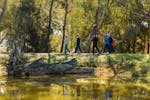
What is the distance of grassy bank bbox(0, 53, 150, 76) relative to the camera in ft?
104

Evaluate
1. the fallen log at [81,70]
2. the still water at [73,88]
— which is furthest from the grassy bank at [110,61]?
the still water at [73,88]

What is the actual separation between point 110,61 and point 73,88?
10.2 metres

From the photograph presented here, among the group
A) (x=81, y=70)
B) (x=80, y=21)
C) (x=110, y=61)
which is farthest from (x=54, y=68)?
(x=80, y=21)

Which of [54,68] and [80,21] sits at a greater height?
[80,21]

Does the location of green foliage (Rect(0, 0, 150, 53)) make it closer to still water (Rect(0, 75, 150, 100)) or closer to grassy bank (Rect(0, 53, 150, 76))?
grassy bank (Rect(0, 53, 150, 76))

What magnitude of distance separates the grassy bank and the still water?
93.2 inches

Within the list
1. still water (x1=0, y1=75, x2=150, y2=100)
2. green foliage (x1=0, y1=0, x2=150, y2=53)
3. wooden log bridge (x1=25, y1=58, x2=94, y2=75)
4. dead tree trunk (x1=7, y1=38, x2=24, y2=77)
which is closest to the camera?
still water (x1=0, y1=75, x2=150, y2=100)

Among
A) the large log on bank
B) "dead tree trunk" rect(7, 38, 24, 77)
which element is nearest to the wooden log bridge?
the large log on bank

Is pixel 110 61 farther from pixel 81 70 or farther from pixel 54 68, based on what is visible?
pixel 54 68

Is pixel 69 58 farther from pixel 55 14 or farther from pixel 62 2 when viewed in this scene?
pixel 55 14

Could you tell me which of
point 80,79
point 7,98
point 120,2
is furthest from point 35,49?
point 7,98

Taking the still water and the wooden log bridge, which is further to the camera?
the wooden log bridge

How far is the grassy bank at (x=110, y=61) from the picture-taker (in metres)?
31.7

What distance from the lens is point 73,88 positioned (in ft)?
76.5
